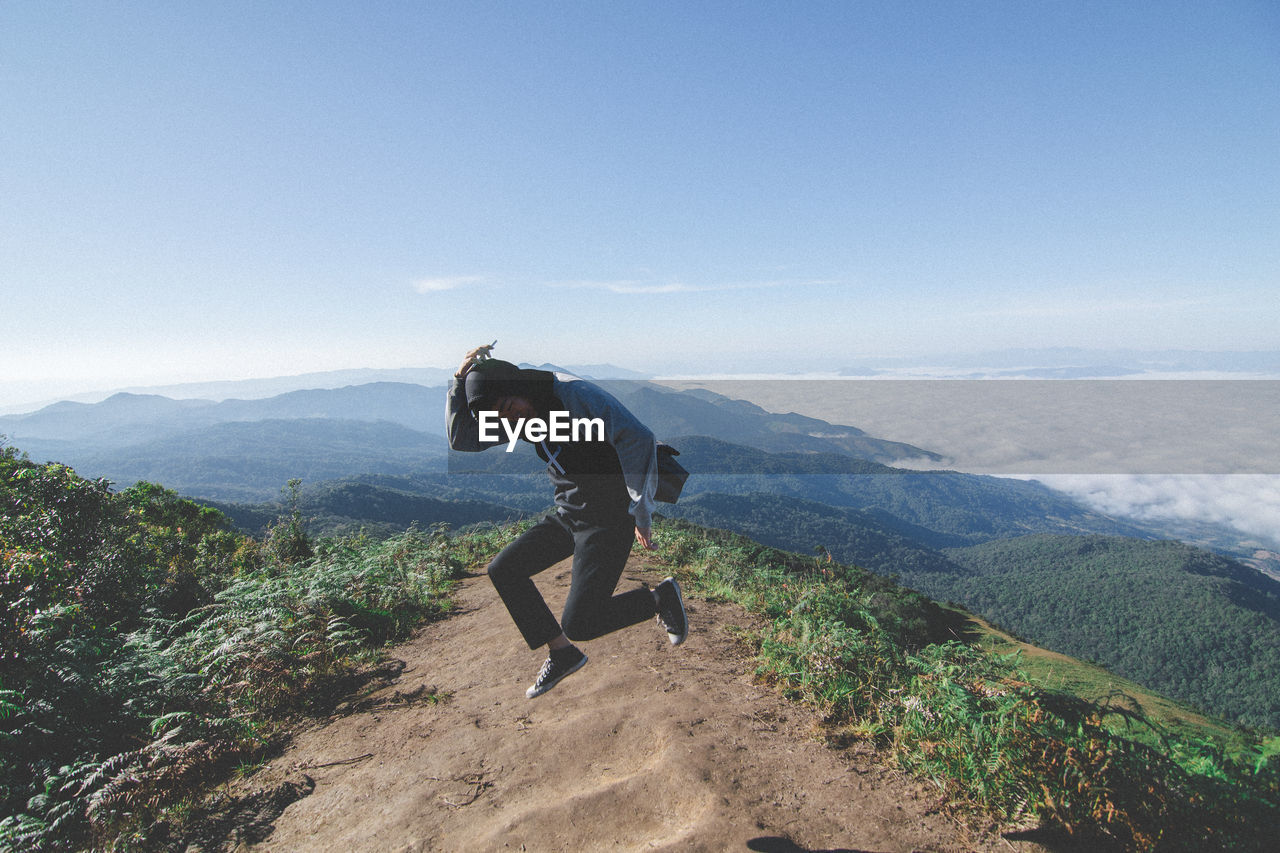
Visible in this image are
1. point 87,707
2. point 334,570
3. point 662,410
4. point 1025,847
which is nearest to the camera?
point 1025,847

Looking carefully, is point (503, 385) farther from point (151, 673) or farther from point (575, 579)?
point (151, 673)

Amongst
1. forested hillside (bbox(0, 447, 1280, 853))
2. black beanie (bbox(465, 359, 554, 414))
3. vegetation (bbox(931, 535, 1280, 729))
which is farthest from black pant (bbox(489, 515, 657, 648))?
vegetation (bbox(931, 535, 1280, 729))

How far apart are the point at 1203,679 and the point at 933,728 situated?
7514 cm

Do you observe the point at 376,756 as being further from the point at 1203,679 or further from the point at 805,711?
the point at 1203,679

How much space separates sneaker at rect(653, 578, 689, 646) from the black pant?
9cm

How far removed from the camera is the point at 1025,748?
2457 mm

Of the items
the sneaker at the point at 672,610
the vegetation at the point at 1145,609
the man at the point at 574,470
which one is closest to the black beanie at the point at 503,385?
the man at the point at 574,470

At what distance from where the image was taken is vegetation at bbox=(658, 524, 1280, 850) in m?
2.06

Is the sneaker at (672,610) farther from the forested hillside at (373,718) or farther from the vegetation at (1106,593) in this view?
the vegetation at (1106,593)

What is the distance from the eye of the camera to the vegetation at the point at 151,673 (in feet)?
9.23

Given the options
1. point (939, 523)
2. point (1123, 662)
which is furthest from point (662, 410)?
point (939, 523)

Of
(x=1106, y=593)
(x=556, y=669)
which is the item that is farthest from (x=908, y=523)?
(x=556, y=669)

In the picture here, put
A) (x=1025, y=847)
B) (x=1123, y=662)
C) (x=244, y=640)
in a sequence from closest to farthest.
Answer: (x=1025, y=847) < (x=244, y=640) < (x=1123, y=662)

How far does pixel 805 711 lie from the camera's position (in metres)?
3.34
